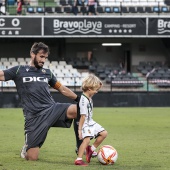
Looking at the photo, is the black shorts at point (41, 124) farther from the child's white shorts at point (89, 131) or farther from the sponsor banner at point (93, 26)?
the sponsor banner at point (93, 26)

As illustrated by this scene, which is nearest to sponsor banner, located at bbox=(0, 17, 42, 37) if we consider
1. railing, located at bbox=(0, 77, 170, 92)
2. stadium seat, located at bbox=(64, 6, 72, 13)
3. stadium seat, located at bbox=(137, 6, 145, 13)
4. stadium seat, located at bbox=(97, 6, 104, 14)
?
stadium seat, located at bbox=(64, 6, 72, 13)

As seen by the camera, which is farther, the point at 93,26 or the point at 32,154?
the point at 93,26

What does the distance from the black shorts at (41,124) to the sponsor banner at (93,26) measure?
1039 inches

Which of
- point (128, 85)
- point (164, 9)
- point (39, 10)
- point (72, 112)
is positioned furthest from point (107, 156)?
point (164, 9)

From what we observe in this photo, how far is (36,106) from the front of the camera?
1009cm

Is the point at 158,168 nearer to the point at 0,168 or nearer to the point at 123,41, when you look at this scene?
the point at 0,168

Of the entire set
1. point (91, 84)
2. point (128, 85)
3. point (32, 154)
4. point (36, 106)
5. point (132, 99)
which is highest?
point (91, 84)

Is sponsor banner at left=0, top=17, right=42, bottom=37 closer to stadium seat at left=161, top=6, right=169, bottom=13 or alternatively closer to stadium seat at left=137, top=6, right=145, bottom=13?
stadium seat at left=137, top=6, right=145, bottom=13

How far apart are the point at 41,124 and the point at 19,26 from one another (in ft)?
86.6

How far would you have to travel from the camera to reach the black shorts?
10031 mm

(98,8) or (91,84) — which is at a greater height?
(91,84)

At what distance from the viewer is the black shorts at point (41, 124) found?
10.0 metres

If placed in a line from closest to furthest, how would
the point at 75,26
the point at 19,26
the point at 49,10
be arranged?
1. the point at 19,26
2. the point at 75,26
3. the point at 49,10

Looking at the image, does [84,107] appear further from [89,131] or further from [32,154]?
[32,154]
